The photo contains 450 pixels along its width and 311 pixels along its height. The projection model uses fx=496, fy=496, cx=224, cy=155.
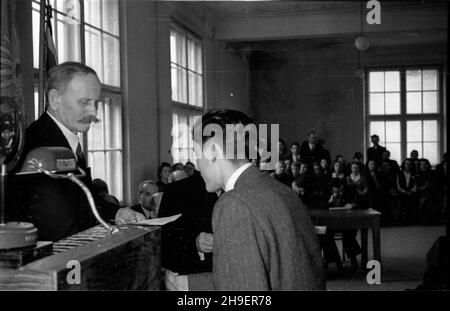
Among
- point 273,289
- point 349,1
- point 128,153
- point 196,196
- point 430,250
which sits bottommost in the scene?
point 430,250

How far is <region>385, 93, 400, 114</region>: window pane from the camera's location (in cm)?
206

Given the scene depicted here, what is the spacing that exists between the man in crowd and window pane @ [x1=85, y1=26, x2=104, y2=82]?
2.74ft

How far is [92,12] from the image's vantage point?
1915 millimetres

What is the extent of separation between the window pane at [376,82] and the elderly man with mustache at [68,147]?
1.11 meters

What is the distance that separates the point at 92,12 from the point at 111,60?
0.69ft

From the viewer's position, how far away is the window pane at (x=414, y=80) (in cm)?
204

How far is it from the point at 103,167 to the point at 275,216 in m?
0.94

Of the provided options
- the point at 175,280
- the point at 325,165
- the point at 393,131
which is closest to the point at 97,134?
the point at 175,280

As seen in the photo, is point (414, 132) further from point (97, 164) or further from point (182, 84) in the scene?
point (97, 164)

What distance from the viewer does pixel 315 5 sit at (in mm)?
2041

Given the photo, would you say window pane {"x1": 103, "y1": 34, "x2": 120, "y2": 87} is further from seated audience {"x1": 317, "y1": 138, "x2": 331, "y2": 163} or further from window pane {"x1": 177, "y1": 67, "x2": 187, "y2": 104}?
seated audience {"x1": 317, "y1": 138, "x2": 331, "y2": 163}

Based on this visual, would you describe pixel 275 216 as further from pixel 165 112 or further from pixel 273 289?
pixel 165 112

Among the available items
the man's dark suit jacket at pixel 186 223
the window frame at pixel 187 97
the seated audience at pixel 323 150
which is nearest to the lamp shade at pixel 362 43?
the seated audience at pixel 323 150

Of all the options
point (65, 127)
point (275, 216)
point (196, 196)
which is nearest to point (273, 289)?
point (275, 216)
